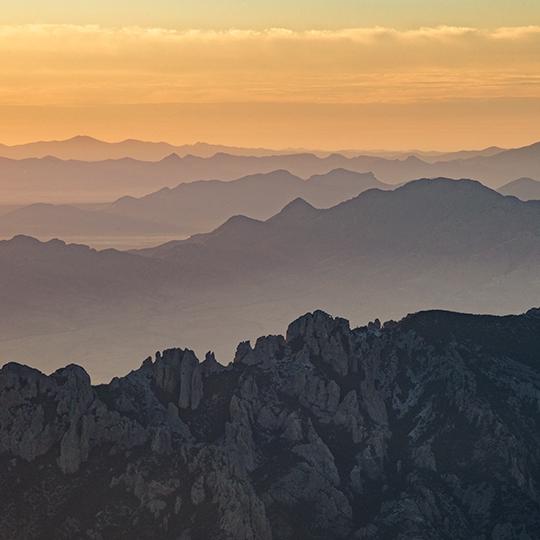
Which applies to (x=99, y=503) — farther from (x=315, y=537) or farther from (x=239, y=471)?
(x=315, y=537)

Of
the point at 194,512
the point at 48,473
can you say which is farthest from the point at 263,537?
the point at 48,473

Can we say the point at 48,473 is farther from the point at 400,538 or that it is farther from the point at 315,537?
the point at 400,538

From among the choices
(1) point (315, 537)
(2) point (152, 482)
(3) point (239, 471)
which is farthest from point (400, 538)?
(2) point (152, 482)

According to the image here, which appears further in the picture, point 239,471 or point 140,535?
point 239,471

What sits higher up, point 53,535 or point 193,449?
point 193,449

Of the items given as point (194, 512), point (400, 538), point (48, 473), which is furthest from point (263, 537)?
point (48, 473)

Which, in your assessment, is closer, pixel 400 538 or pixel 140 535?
pixel 140 535

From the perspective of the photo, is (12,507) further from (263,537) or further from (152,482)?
(263,537)
